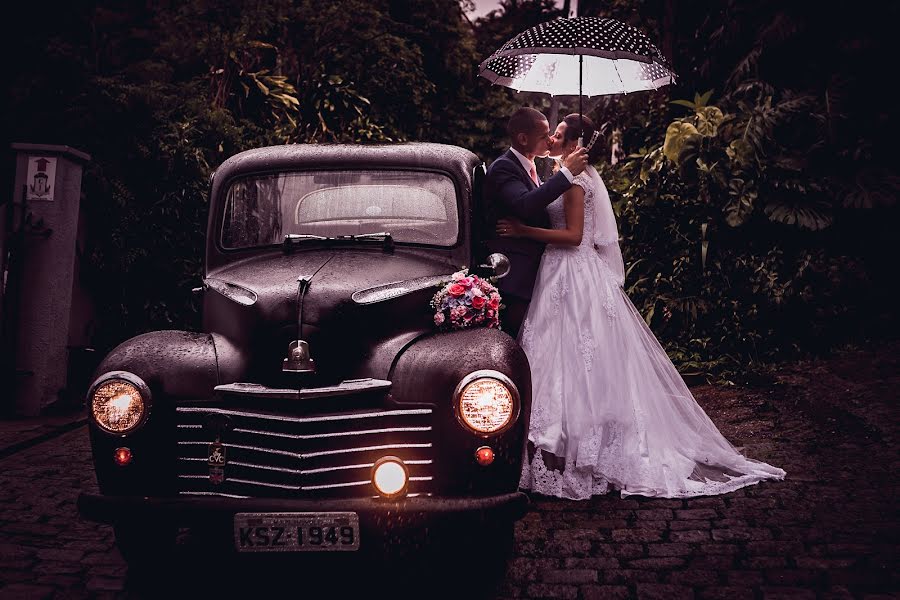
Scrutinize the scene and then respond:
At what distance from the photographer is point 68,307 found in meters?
8.34

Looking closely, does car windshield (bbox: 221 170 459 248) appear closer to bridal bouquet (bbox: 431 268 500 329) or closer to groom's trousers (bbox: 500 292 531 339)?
bridal bouquet (bbox: 431 268 500 329)

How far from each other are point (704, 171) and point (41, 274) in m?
6.27

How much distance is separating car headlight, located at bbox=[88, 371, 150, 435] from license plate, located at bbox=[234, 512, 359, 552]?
625 millimetres

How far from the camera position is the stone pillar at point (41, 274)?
7.96 m

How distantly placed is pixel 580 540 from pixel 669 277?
555 cm

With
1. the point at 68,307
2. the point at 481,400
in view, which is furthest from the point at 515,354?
the point at 68,307

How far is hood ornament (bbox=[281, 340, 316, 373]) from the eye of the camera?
3.89 metres

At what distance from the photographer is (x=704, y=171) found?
31.5 feet

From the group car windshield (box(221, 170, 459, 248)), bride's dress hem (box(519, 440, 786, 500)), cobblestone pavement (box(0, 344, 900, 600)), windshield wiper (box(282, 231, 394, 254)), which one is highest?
car windshield (box(221, 170, 459, 248))

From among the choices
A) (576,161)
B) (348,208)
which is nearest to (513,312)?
(576,161)

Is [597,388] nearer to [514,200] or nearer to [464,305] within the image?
[514,200]

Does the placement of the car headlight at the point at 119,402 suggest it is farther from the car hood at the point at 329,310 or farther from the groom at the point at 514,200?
the groom at the point at 514,200

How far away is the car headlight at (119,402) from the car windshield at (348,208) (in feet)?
4.38

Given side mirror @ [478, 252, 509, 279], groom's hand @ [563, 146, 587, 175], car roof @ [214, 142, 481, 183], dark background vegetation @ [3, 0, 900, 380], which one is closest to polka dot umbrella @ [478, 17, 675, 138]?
groom's hand @ [563, 146, 587, 175]
